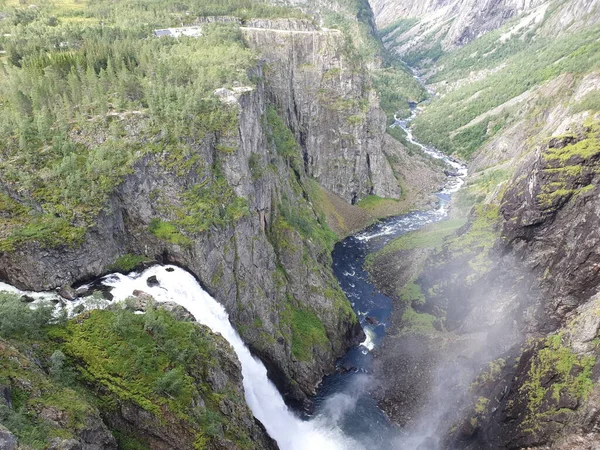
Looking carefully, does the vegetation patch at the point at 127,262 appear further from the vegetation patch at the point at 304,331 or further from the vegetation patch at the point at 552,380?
the vegetation patch at the point at 552,380

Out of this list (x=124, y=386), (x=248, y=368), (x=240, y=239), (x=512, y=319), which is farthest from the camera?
(x=512, y=319)

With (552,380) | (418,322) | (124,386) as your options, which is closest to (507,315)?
(552,380)

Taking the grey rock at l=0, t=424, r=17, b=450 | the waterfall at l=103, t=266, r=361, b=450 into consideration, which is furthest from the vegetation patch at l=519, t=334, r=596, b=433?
the grey rock at l=0, t=424, r=17, b=450

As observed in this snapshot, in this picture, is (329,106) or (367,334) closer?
(367,334)

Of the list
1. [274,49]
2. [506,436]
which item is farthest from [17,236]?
[274,49]

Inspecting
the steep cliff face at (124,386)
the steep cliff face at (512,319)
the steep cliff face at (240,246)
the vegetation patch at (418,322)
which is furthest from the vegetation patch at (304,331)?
the steep cliff face at (124,386)

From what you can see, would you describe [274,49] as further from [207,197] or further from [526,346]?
[526,346]

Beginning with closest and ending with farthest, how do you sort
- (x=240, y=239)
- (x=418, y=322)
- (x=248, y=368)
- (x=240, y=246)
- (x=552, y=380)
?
(x=552, y=380)
(x=248, y=368)
(x=240, y=246)
(x=240, y=239)
(x=418, y=322)

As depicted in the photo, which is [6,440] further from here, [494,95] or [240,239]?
[494,95]
